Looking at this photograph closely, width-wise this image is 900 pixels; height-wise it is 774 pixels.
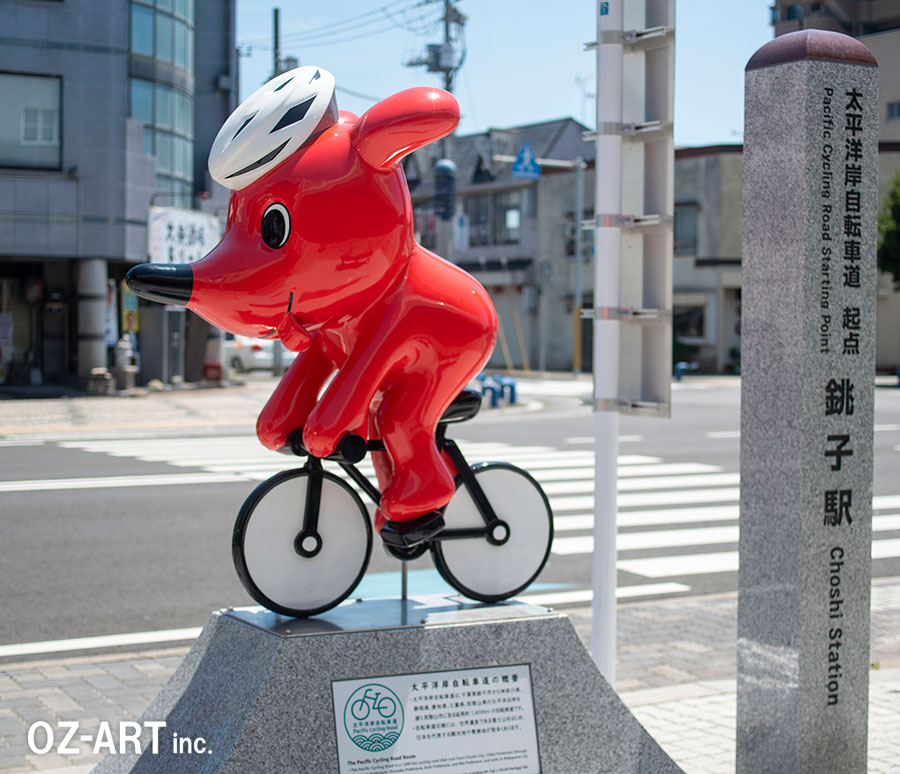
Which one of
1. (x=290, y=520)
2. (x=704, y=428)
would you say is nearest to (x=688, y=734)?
(x=290, y=520)

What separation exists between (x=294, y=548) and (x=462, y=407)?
33.0 inches

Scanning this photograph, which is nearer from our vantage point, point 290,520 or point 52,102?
point 290,520

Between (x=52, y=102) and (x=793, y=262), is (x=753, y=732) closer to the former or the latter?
(x=793, y=262)

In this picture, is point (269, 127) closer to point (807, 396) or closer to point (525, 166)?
point (807, 396)

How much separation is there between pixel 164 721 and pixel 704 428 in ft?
53.3

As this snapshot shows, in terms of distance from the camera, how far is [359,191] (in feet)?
12.3

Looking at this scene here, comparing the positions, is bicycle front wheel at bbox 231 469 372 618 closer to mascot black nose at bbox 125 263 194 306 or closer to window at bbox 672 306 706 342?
mascot black nose at bbox 125 263 194 306

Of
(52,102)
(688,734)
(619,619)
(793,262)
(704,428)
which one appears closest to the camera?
(793,262)

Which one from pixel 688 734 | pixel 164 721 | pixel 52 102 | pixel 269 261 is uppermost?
pixel 52 102

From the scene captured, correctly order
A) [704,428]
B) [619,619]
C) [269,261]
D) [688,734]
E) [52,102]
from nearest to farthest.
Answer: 1. [269,261]
2. [688,734]
3. [619,619]
4. [704,428]
5. [52,102]

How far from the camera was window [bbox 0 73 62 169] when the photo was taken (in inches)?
926

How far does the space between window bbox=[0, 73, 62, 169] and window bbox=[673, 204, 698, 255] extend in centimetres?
2482

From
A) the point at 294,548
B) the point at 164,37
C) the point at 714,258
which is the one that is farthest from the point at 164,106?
the point at 294,548

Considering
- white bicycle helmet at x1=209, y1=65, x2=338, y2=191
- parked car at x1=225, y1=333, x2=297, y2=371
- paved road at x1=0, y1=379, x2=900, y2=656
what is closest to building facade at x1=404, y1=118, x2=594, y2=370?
parked car at x1=225, y1=333, x2=297, y2=371
